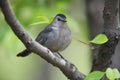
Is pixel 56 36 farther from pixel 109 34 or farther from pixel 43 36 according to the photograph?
pixel 109 34

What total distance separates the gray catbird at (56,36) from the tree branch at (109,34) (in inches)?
24.2

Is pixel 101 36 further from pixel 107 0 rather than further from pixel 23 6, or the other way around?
pixel 23 6

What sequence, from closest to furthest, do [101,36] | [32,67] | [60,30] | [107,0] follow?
[101,36], [107,0], [60,30], [32,67]

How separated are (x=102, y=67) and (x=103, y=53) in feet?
0.26

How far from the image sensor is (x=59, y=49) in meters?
3.23

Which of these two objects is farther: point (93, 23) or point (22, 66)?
point (22, 66)

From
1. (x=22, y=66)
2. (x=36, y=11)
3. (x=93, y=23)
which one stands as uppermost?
(x=36, y=11)

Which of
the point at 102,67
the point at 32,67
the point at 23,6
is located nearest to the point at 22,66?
the point at 32,67

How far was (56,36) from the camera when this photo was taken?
3324 millimetres

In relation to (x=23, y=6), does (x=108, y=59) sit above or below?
above

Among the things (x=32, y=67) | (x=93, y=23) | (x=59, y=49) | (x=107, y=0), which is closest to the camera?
(x=107, y=0)

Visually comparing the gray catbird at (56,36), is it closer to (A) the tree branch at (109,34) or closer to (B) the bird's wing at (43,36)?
(B) the bird's wing at (43,36)

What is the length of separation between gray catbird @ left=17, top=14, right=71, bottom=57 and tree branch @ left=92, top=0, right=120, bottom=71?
0.61 metres

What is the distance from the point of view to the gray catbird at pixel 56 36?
3.19m
